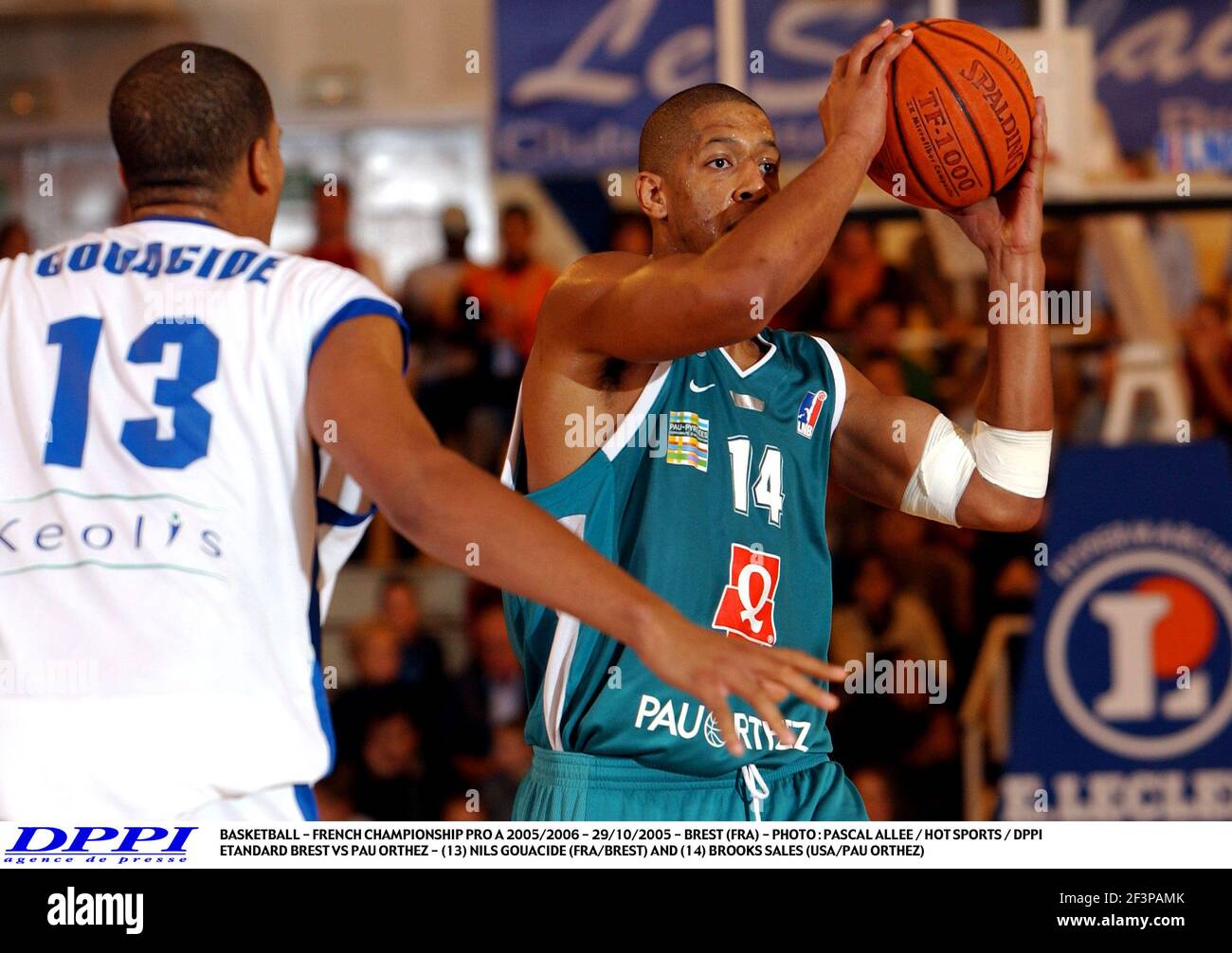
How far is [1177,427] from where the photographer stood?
24.6 feet

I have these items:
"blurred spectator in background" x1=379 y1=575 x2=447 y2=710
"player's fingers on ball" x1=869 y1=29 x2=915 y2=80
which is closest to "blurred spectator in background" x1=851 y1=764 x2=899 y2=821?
"blurred spectator in background" x1=379 y1=575 x2=447 y2=710

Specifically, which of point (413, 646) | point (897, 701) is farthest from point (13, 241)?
point (897, 701)

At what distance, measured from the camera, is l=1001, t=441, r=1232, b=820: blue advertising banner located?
6.77 meters

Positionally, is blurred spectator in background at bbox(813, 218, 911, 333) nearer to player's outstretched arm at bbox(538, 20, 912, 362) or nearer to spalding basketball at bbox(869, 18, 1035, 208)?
spalding basketball at bbox(869, 18, 1035, 208)

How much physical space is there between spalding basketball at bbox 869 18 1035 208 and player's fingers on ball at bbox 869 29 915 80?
0.36ft

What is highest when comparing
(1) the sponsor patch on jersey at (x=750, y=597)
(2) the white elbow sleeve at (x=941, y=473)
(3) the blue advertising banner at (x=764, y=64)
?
(3) the blue advertising banner at (x=764, y=64)

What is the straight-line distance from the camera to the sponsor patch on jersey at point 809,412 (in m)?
3.67

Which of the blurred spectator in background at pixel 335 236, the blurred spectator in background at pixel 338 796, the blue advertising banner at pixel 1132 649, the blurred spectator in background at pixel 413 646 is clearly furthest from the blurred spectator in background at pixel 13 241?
the blue advertising banner at pixel 1132 649

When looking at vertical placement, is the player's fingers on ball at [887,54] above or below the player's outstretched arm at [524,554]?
above

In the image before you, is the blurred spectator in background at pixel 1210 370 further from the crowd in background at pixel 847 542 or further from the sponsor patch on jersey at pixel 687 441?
the sponsor patch on jersey at pixel 687 441

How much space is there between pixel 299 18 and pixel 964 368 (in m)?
7.50

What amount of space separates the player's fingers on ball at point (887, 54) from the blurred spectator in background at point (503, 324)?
539 centimetres

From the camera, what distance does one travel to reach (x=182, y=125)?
9.48ft

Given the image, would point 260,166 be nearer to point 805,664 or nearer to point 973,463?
point 805,664
